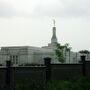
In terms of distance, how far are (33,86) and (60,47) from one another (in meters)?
37.9

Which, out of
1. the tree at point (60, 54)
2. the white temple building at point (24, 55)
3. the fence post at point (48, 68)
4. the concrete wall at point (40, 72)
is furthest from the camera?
the white temple building at point (24, 55)

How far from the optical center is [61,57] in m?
48.4

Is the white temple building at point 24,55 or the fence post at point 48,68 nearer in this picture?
the fence post at point 48,68

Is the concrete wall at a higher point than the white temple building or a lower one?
lower

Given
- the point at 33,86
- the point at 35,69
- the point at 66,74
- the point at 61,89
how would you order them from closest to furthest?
the point at 33,86 < the point at 61,89 < the point at 35,69 < the point at 66,74

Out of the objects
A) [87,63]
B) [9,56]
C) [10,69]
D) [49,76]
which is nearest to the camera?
[10,69]

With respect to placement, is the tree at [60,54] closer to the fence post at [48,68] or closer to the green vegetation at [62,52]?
the green vegetation at [62,52]

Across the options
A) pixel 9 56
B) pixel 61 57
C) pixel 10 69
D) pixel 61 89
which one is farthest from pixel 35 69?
pixel 9 56

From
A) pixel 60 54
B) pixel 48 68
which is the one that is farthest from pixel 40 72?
pixel 60 54

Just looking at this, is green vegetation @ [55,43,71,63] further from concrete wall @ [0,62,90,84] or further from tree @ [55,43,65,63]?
concrete wall @ [0,62,90,84]

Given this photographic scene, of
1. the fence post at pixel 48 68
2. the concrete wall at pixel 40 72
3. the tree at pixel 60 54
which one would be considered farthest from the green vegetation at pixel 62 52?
the fence post at pixel 48 68

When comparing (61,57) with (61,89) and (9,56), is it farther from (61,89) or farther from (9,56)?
(61,89)

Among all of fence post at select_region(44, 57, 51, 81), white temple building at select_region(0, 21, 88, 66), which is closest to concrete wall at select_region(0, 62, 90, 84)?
fence post at select_region(44, 57, 51, 81)

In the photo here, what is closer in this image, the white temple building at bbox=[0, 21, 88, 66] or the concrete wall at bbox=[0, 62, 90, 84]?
the concrete wall at bbox=[0, 62, 90, 84]
